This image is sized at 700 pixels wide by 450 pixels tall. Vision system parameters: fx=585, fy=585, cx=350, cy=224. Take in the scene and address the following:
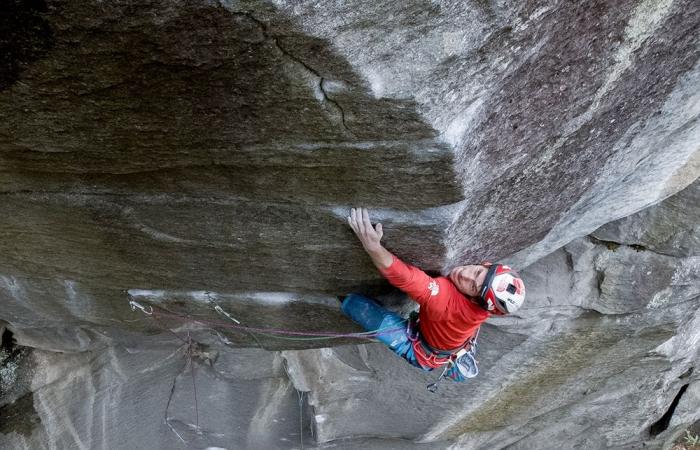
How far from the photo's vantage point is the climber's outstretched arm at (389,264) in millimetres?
2855

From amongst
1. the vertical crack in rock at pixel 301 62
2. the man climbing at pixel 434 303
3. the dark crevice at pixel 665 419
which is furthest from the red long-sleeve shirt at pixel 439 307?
the dark crevice at pixel 665 419

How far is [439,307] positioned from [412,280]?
0.32m

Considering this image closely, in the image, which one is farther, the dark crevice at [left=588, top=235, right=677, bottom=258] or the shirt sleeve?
the dark crevice at [left=588, top=235, right=677, bottom=258]

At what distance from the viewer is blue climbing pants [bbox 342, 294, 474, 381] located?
364 centimetres

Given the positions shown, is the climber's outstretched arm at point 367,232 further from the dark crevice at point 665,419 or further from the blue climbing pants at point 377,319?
the dark crevice at point 665,419

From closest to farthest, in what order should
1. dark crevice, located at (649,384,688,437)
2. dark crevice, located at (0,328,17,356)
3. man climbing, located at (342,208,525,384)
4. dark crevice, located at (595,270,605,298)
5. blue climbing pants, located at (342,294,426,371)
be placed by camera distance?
man climbing, located at (342,208,525,384) → blue climbing pants, located at (342,294,426,371) → dark crevice, located at (595,270,605,298) → dark crevice, located at (0,328,17,356) → dark crevice, located at (649,384,688,437)

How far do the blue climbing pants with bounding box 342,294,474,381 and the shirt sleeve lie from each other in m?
0.51

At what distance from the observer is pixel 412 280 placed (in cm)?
308

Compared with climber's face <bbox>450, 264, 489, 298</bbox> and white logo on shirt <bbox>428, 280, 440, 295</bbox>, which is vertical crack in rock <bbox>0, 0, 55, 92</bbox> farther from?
climber's face <bbox>450, 264, 489, 298</bbox>

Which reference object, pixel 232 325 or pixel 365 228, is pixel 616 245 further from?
pixel 232 325

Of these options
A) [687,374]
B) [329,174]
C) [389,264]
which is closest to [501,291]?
[389,264]

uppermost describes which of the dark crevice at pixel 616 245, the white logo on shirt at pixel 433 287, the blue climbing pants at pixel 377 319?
the white logo on shirt at pixel 433 287

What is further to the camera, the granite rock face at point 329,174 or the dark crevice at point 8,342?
the dark crevice at point 8,342

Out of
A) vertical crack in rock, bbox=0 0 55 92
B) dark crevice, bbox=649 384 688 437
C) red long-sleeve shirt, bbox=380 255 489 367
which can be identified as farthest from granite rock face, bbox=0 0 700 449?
dark crevice, bbox=649 384 688 437
